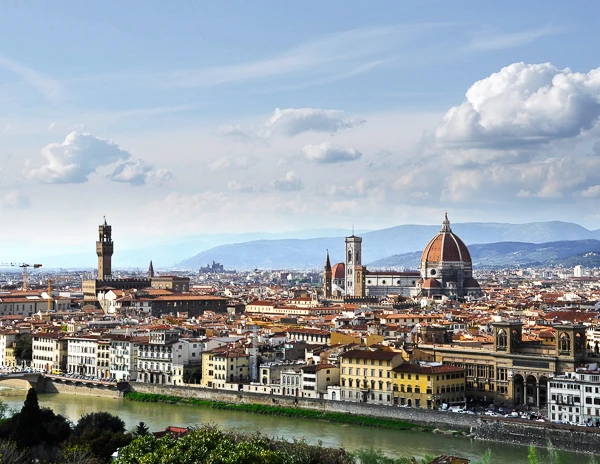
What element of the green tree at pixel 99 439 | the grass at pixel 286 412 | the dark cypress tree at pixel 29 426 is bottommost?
the grass at pixel 286 412

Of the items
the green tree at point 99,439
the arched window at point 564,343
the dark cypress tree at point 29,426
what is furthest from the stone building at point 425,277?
the dark cypress tree at point 29,426

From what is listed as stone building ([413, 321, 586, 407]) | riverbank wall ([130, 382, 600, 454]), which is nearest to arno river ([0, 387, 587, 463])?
riverbank wall ([130, 382, 600, 454])

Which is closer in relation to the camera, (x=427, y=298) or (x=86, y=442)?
(x=86, y=442)

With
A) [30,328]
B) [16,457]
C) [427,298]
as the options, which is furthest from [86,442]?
[427,298]

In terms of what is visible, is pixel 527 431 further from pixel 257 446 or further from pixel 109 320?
pixel 109 320

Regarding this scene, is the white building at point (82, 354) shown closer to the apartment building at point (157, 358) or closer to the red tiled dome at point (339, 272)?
the apartment building at point (157, 358)

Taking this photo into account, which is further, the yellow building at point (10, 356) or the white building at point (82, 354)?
the yellow building at point (10, 356)

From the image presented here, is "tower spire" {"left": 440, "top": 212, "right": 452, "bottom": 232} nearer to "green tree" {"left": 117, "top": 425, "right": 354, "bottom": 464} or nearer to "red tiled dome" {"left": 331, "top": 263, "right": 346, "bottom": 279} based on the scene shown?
"red tiled dome" {"left": 331, "top": 263, "right": 346, "bottom": 279}
